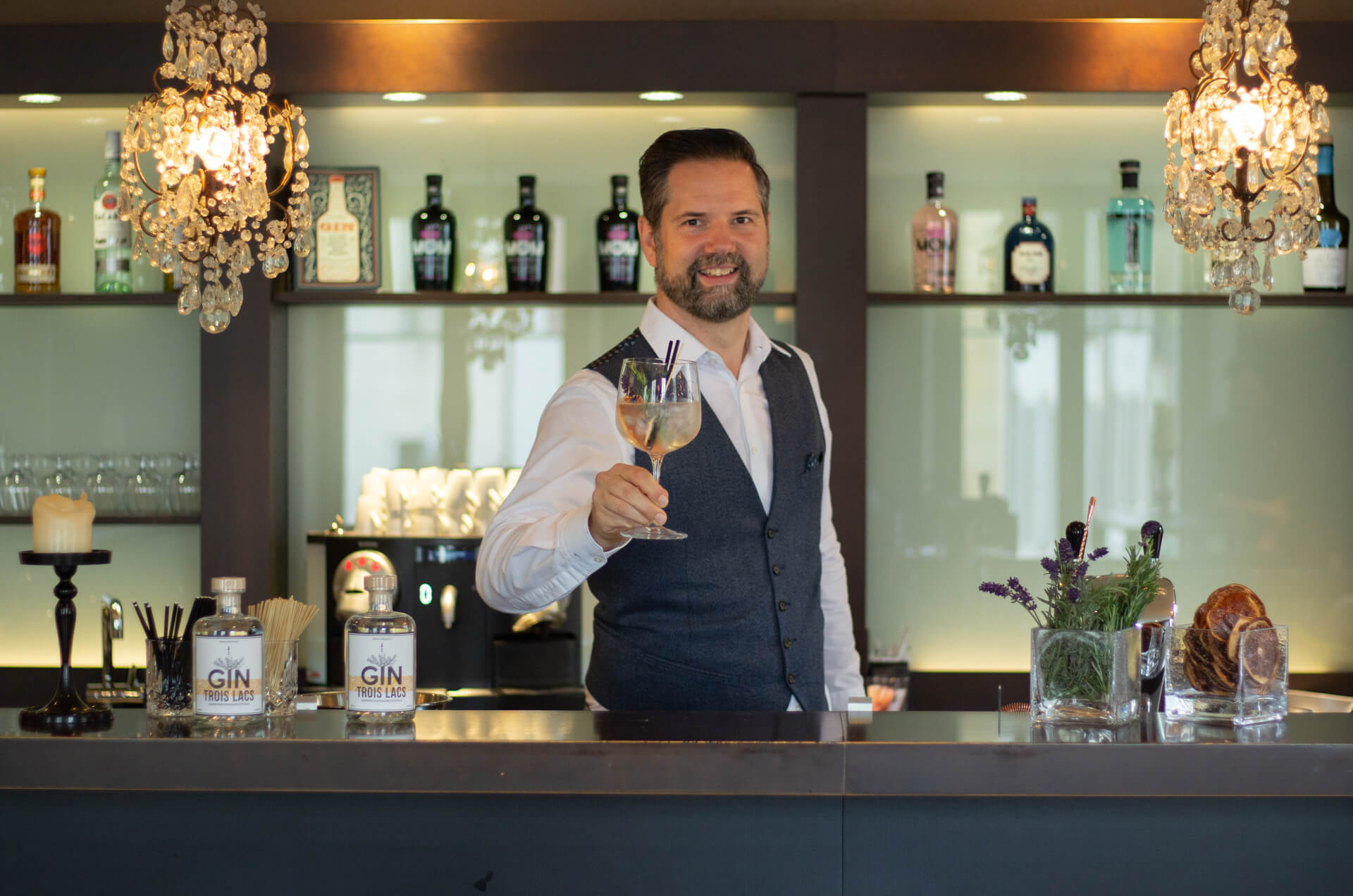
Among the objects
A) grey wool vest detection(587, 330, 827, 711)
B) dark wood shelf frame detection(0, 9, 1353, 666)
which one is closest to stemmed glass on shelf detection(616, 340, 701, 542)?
grey wool vest detection(587, 330, 827, 711)

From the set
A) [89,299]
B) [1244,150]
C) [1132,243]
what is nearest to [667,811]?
[1244,150]

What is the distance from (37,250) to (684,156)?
2.29m

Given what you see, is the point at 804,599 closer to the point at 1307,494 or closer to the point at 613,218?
the point at 613,218

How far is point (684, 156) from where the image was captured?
6.77 ft

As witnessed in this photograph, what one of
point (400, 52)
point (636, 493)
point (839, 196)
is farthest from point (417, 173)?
point (636, 493)

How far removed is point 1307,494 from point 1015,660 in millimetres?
910

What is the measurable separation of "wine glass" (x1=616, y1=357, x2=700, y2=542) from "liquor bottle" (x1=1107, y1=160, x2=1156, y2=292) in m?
2.44

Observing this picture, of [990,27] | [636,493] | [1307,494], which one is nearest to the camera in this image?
[636,493]

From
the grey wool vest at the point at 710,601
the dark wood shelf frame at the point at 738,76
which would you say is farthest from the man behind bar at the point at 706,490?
the dark wood shelf frame at the point at 738,76

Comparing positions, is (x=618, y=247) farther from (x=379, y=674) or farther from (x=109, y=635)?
(x=379, y=674)

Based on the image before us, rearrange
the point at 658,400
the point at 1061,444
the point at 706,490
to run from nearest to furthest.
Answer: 1. the point at 658,400
2. the point at 706,490
3. the point at 1061,444

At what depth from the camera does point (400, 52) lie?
11.0 feet

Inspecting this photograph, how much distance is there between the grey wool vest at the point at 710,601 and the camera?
1.96m

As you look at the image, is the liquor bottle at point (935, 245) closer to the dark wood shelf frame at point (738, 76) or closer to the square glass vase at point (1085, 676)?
the dark wood shelf frame at point (738, 76)
